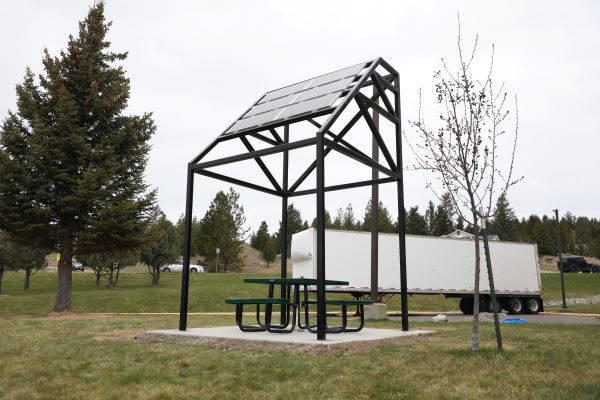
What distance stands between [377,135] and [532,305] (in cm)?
2057

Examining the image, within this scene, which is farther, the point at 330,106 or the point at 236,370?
the point at 330,106

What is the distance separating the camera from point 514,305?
25.3 m

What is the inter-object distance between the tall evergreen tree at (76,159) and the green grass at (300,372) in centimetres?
1209

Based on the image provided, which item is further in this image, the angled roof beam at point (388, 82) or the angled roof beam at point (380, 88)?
the angled roof beam at point (388, 82)

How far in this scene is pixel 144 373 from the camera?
571cm

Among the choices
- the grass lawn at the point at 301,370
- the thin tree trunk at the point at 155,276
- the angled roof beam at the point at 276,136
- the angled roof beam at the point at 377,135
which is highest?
the angled roof beam at the point at 276,136

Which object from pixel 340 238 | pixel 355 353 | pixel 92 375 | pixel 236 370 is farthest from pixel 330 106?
pixel 340 238

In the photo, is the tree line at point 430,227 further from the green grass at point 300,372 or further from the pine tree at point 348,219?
the green grass at point 300,372

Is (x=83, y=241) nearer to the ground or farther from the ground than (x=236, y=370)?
farther from the ground

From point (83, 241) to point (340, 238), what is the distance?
10530 millimetres

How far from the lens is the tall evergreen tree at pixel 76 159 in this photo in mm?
19078

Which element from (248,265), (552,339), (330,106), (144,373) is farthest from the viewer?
(248,265)

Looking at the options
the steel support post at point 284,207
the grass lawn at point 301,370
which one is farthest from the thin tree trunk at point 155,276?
the grass lawn at point 301,370

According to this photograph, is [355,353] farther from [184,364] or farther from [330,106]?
[330,106]
